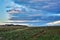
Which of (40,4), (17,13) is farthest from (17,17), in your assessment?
(40,4)

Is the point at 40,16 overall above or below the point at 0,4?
below

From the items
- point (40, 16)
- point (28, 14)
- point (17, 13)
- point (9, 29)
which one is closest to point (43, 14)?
point (40, 16)

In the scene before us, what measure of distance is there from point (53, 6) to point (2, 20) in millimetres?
727

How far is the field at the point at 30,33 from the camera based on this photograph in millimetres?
2441

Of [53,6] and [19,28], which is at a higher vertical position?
[53,6]

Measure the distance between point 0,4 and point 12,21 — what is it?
11.6 inches

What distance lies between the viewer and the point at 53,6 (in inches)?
98.3

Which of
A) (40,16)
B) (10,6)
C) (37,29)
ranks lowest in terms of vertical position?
(37,29)

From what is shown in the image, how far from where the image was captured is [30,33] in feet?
8.11

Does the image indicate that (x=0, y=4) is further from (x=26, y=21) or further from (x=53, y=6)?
(x=53, y=6)

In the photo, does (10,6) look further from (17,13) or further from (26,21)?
(26,21)

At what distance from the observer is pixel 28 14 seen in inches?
98.5

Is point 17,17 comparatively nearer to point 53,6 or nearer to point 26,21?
point 26,21

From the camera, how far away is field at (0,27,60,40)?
8.01 feet
